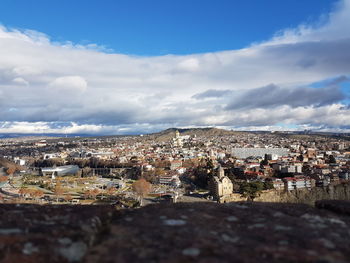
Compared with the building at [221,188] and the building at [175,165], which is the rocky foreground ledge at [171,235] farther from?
the building at [175,165]

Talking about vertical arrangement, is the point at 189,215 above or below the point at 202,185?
above

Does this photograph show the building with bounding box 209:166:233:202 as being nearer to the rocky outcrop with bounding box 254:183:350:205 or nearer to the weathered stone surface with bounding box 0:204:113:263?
the rocky outcrop with bounding box 254:183:350:205

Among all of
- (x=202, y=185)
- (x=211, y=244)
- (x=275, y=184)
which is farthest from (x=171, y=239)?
(x=202, y=185)

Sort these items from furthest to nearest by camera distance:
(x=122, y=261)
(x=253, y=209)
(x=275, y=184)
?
(x=275, y=184) < (x=253, y=209) < (x=122, y=261)

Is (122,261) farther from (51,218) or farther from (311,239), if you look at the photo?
(311,239)

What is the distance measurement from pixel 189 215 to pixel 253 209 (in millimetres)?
1422

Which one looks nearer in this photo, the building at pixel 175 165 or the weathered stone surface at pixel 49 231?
the weathered stone surface at pixel 49 231

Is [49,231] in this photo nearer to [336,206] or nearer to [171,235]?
[171,235]

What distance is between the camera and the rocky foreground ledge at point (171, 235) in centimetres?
348

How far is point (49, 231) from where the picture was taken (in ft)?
13.7

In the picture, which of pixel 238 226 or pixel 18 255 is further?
pixel 238 226

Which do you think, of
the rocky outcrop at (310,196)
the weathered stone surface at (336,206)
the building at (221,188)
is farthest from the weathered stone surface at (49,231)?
the building at (221,188)

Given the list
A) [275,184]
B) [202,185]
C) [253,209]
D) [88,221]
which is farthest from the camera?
[202,185]

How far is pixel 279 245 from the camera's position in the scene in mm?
3818
